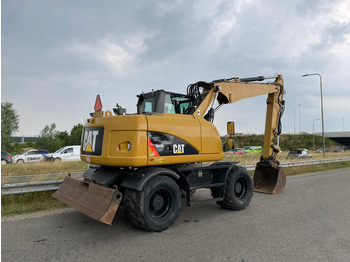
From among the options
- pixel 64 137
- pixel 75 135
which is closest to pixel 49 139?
pixel 75 135

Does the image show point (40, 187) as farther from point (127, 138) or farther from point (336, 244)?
point (336, 244)

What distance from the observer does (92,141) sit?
542 centimetres

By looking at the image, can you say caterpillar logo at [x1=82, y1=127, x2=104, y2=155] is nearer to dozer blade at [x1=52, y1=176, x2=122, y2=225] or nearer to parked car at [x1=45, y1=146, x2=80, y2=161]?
dozer blade at [x1=52, y1=176, x2=122, y2=225]

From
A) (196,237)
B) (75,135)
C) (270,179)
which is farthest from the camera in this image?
(75,135)

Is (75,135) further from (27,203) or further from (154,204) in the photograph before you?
(154,204)

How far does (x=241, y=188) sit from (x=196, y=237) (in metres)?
2.62

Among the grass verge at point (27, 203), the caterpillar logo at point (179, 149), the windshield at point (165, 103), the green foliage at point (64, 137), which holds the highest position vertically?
the green foliage at point (64, 137)

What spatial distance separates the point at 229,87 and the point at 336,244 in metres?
4.29

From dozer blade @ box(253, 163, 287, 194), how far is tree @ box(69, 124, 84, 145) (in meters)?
48.1

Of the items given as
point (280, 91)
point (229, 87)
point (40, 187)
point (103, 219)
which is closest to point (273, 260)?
point (103, 219)

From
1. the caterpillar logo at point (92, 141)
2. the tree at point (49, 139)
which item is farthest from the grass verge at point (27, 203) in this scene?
the tree at point (49, 139)

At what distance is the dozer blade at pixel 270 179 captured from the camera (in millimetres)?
8273

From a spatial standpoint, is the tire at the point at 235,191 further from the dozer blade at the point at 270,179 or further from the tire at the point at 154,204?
the dozer blade at the point at 270,179

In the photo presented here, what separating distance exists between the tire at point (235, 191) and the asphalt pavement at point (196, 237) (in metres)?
0.18
